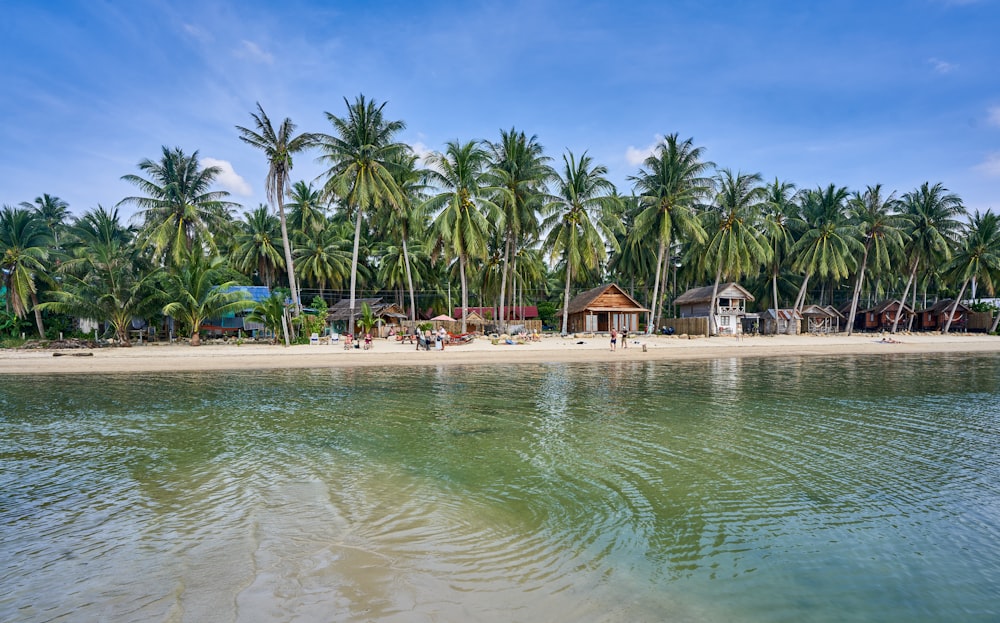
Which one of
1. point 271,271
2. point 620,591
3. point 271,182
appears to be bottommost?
point 620,591

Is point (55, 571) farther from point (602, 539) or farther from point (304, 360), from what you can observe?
point (304, 360)

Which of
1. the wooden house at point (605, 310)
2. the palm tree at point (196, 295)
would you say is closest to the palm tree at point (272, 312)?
the palm tree at point (196, 295)

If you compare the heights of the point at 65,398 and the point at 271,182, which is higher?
the point at 271,182

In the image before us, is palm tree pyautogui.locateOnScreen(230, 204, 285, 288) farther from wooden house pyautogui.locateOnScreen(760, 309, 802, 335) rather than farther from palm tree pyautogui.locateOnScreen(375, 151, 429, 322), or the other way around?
wooden house pyautogui.locateOnScreen(760, 309, 802, 335)

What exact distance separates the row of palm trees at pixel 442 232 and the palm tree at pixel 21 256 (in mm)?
101

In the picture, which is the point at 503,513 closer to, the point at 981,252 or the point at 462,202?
the point at 462,202

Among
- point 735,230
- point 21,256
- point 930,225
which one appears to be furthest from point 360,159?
point 930,225

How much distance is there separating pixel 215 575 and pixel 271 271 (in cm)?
4453

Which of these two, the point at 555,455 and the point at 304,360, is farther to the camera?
the point at 304,360

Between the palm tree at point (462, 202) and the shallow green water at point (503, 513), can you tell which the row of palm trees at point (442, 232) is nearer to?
the palm tree at point (462, 202)

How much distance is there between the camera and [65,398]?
1374 cm

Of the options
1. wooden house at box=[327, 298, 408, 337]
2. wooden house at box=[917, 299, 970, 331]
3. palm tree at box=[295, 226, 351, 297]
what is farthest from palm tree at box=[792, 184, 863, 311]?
palm tree at box=[295, 226, 351, 297]

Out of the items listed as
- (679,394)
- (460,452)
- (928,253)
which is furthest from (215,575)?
(928,253)

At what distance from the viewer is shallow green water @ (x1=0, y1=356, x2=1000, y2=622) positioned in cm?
396
